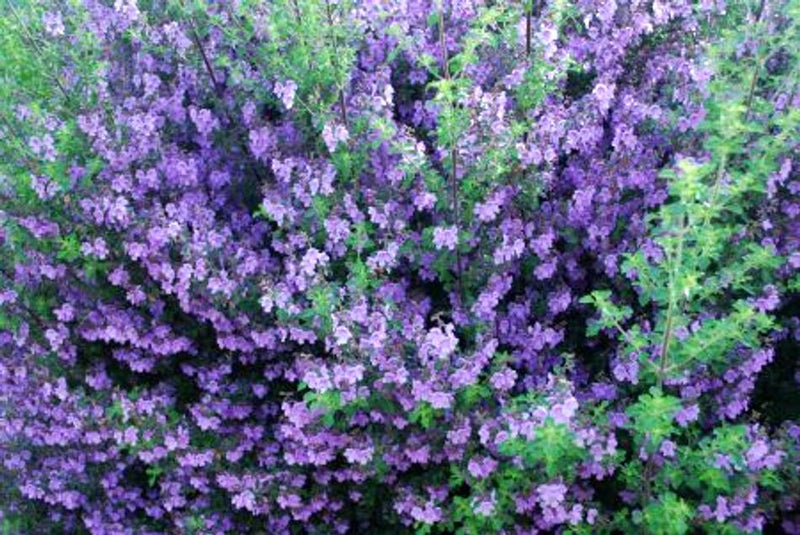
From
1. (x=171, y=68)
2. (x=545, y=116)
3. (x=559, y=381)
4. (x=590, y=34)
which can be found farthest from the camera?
(x=171, y=68)

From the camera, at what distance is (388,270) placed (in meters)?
3.47

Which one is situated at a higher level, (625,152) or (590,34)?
(590,34)

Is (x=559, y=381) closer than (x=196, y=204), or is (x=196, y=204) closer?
(x=559, y=381)

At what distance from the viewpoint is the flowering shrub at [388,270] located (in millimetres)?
3180

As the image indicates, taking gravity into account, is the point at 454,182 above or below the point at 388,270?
above

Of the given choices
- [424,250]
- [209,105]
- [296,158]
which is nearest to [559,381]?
[424,250]

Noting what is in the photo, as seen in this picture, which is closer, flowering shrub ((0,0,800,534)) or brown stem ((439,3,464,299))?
flowering shrub ((0,0,800,534))

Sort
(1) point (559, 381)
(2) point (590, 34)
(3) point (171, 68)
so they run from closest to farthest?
(1) point (559, 381) < (2) point (590, 34) < (3) point (171, 68)

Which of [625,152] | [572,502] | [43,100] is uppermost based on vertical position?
[43,100]

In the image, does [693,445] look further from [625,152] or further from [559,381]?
[625,152]

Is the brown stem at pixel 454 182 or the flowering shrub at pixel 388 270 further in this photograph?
the brown stem at pixel 454 182

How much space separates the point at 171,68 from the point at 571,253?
198cm

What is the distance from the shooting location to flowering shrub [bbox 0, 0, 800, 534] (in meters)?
3.18

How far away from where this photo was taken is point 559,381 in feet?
9.36
